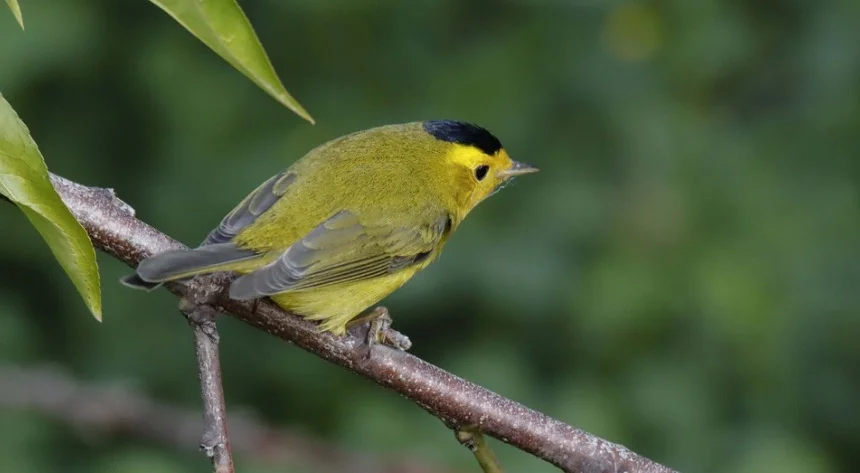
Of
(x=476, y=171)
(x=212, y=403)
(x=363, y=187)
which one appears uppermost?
(x=476, y=171)

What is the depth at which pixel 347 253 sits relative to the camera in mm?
2947

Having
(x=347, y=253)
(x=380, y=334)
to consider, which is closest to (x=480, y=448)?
(x=380, y=334)

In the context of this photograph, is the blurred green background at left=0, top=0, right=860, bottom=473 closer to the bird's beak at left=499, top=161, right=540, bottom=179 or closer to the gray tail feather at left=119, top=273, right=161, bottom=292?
the bird's beak at left=499, top=161, right=540, bottom=179

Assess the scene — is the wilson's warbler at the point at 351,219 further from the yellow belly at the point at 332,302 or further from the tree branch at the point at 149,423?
the tree branch at the point at 149,423

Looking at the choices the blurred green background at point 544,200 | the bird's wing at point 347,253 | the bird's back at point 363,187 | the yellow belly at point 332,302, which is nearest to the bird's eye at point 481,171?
the bird's back at point 363,187

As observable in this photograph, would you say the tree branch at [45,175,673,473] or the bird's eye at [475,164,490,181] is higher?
the bird's eye at [475,164,490,181]

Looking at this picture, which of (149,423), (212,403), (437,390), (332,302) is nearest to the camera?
(212,403)

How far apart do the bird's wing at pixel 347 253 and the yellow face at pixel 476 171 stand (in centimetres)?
20

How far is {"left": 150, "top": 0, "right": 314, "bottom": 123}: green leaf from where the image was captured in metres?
1.35

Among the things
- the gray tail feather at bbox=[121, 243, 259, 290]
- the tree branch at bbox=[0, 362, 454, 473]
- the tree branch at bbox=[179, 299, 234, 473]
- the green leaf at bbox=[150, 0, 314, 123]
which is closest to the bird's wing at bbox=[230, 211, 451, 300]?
the gray tail feather at bbox=[121, 243, 259, 290]

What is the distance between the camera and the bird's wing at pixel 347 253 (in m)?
2.69

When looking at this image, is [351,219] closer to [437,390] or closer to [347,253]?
[347,253]

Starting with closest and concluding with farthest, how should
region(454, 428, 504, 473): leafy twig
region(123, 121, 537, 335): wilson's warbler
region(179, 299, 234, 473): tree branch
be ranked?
region(179, 299, 234, 473): tree branch
region(454, 428, 504, 473): leafy twig
region(123, 121, 537, 335): wilson's warbler

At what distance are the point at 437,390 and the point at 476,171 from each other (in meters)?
1.31
